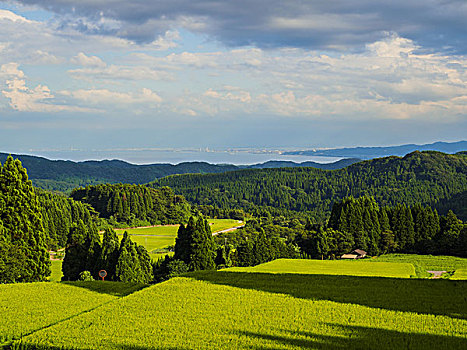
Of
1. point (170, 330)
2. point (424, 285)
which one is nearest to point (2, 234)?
point (170, 330)

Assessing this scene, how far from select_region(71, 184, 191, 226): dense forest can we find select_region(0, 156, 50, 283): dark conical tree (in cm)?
7012

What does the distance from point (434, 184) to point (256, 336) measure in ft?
487

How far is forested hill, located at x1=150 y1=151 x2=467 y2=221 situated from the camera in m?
145

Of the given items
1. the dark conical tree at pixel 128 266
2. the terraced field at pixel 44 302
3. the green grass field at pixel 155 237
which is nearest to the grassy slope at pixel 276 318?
the terraced field at pixel 44 302

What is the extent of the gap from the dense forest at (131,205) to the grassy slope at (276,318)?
280 feet

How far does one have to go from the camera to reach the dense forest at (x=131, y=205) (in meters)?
98.5

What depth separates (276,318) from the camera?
1066 cm

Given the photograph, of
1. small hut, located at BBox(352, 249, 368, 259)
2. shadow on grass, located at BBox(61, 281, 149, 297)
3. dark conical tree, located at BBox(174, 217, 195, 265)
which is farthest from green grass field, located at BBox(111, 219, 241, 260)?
shadow on grass, located at BBox(61, 281, 149, 297)

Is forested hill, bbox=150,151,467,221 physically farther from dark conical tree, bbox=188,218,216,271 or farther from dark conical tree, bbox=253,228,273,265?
dark conical tree, bbox=188,218,216,271

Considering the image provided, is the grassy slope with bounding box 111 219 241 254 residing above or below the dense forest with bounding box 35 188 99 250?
below

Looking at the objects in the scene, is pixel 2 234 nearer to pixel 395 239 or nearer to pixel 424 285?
pixel 424 285

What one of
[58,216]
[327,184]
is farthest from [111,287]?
[327,184]

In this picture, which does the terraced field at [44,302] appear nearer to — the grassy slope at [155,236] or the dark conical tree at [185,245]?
the dark conical tree at [185,245]

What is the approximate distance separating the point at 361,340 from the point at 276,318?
2.17 meters
